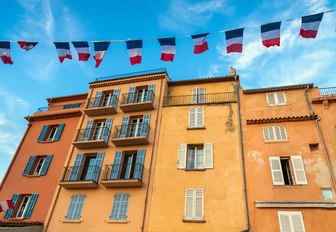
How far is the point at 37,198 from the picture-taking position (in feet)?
62.7

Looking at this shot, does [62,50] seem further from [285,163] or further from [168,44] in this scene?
[285,163]

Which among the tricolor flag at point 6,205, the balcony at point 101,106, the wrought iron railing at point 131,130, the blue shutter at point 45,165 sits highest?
the balcony at point 101,106

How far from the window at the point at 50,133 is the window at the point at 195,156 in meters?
10.8

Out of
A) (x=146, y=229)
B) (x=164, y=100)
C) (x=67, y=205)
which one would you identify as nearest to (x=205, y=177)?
(x=146, y=229)

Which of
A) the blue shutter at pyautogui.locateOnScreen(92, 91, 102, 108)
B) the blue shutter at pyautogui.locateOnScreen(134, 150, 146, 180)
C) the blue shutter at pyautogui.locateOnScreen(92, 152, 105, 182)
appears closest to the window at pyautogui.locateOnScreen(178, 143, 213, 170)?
the blue shutter at pyautogui.locateOnScreen(134, 150, 146, 180)

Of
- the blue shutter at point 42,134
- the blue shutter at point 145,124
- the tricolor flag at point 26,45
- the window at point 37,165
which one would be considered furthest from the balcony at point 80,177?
the tricolor flag at point 26,45

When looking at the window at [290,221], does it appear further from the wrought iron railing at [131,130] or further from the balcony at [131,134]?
the wrought iron railing at [131,130]

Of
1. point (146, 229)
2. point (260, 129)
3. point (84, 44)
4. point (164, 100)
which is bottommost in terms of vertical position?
point (146, 229)

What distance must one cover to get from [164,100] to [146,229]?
9.90 meters

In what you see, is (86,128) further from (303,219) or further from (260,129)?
(303,219)

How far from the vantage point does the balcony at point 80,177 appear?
17.8 meters

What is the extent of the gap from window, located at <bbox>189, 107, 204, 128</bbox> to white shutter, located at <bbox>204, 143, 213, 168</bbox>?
1841 mm

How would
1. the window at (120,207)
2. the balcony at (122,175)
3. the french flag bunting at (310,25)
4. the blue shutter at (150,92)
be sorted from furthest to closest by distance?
the blue shutter at (150,92), the balcony at (122,175), the window at (120,207), the french flag bunting at (310,25)

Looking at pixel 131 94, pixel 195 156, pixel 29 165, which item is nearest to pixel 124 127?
pixel 131 94
